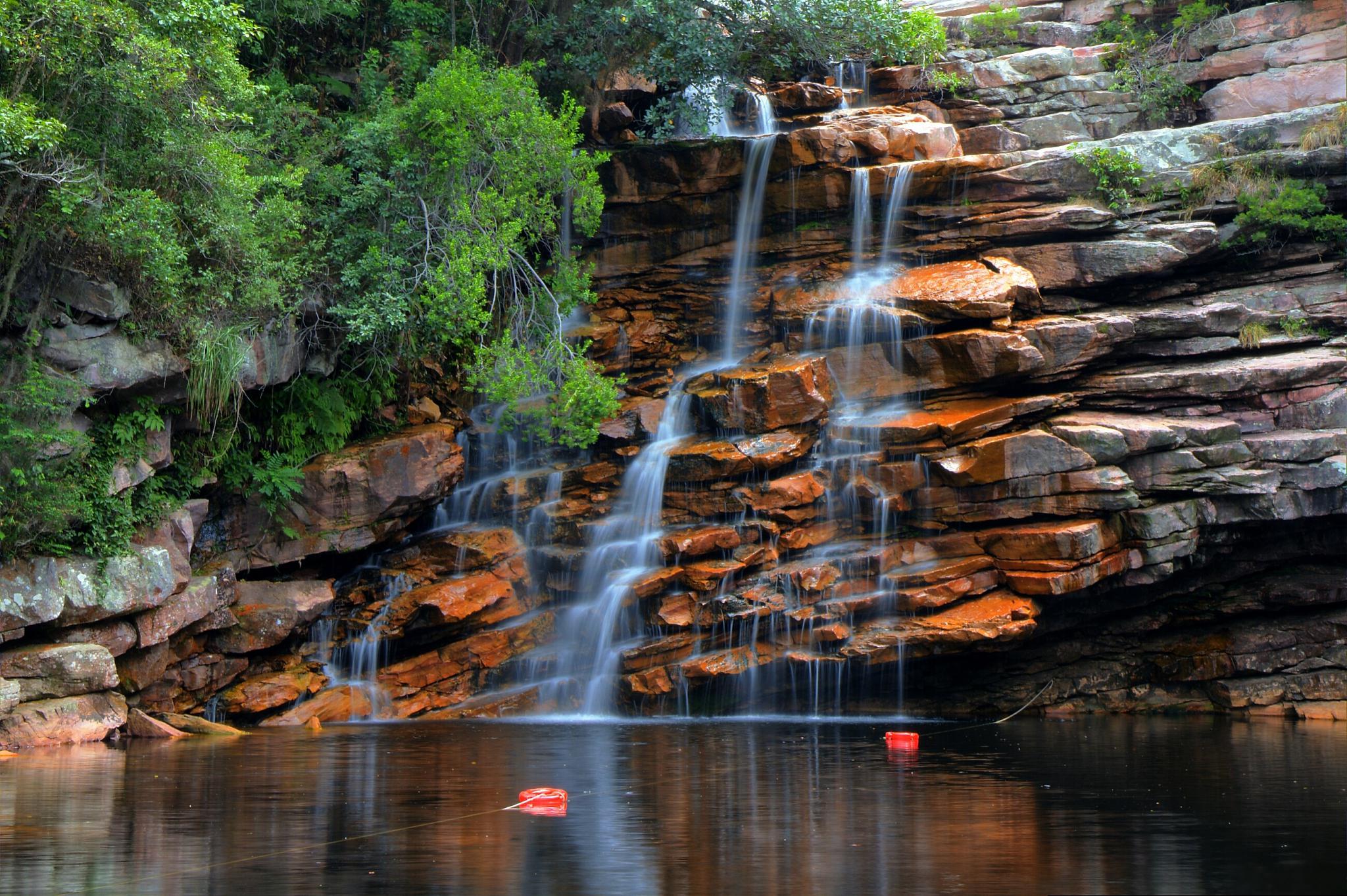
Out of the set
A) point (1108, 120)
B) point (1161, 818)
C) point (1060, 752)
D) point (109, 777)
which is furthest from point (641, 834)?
point (1108, 120)

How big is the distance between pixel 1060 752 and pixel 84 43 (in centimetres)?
1752

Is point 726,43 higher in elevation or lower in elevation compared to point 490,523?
higher

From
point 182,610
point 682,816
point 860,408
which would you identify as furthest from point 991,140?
point 682,816

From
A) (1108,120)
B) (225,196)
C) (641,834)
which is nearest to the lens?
(641,834)

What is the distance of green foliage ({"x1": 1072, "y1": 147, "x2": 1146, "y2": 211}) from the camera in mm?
26812

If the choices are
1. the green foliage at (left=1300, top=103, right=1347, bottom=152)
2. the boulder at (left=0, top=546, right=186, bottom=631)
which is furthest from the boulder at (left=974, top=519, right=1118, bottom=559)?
the boulder at (left=0, top=546, right=186, bottom=631)

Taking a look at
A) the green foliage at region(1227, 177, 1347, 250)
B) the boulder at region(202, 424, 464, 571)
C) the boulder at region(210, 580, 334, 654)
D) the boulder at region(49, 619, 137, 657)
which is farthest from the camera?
the green foliage at region(1227, 177, 1347, 250)

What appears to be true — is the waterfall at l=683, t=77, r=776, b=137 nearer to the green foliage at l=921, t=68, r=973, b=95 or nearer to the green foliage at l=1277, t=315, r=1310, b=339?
the green foliage at l=921, t=68, r=973, b=95

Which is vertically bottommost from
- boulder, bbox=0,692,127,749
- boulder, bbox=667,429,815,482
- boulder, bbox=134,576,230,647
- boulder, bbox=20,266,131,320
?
boulder, bbox=0,692,127,749

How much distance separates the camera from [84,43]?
1861cm

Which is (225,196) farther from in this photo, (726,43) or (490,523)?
(726,43)

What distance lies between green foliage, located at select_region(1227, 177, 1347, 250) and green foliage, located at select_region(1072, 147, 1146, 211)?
2250 millimetres

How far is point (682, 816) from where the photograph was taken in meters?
11.8

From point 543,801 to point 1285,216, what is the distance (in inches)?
800
